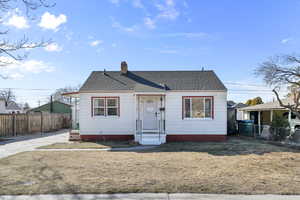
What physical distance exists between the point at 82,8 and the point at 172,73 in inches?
352

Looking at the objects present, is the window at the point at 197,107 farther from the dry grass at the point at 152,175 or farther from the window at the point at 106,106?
the dry grass at the point at 152,175

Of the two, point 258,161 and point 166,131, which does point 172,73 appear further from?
point 258,161

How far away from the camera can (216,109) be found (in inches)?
544

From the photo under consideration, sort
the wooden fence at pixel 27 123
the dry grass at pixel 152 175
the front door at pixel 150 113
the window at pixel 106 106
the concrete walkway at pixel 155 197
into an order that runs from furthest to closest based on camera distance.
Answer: the wooden fence at pixel 27 123 < the front door at pixel 150 113 < the window at pixel 106 106 < the dry grass at pixel 152 175 < the concrete walkway at pixel 155 197

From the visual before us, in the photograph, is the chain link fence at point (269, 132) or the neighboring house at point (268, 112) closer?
the chain link fence at point (269, 132)

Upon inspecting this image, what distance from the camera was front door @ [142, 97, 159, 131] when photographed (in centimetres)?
1419

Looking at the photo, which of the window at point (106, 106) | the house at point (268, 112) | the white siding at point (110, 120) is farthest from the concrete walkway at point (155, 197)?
the house at point (268, 112)

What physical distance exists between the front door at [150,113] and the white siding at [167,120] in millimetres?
690

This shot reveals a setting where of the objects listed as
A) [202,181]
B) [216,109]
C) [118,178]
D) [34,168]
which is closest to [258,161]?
[202,181]

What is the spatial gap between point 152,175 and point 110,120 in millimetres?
8295

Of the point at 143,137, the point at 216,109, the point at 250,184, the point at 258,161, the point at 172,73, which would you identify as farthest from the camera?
the point at 172,73

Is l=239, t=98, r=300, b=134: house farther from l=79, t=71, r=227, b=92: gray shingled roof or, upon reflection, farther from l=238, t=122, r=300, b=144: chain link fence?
l=79, t=71, r=227, b=92: gray shingled roof

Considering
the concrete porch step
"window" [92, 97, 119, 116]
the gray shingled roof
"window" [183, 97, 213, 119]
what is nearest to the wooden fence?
the concrete porch step

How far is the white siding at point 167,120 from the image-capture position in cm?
1380
